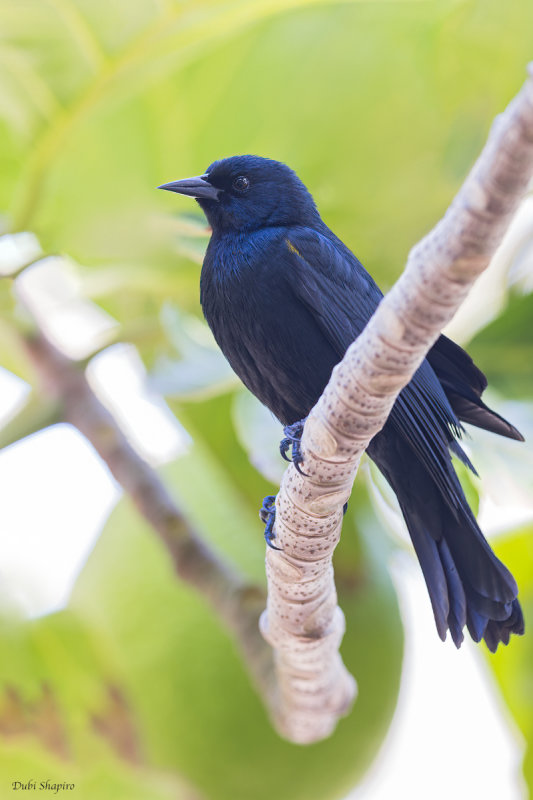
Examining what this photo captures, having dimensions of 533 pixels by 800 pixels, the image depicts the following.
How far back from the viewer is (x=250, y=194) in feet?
5.13

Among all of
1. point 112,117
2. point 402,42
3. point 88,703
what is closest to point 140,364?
point 112,117

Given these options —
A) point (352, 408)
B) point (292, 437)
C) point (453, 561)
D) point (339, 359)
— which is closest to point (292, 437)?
point (292, 437)

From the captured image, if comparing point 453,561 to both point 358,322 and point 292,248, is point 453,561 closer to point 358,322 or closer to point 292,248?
point 358,322

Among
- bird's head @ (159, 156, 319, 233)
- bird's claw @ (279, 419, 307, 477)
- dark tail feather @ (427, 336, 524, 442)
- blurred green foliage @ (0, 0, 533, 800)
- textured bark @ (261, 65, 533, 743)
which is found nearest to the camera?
textured bark @ (261, 65, 533, 743)

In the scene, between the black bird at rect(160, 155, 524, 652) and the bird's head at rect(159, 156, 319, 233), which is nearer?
the black bird at rect(160, 155, 524, 652)

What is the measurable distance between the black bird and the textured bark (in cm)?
19

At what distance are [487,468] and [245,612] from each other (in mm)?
436

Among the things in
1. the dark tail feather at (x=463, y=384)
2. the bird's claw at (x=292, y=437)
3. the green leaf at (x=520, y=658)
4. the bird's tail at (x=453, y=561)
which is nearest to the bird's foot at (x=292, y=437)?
the bird's claw at (x=292, y=437)

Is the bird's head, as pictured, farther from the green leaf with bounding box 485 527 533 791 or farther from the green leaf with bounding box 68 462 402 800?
the green leaf with bounding box 485 527 533 791

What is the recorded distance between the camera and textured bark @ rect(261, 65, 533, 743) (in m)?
0.55

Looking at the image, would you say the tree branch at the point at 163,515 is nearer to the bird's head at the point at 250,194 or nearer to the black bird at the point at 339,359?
the black bird at the point at 339,359

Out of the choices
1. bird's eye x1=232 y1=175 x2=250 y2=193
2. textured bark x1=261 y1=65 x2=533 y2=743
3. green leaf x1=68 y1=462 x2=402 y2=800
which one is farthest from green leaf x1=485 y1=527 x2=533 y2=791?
bird's eye x1=232 y1=175 x2=250 y2=193

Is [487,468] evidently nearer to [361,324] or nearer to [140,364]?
[361,324]

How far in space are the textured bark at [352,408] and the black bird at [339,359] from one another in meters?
0.19
